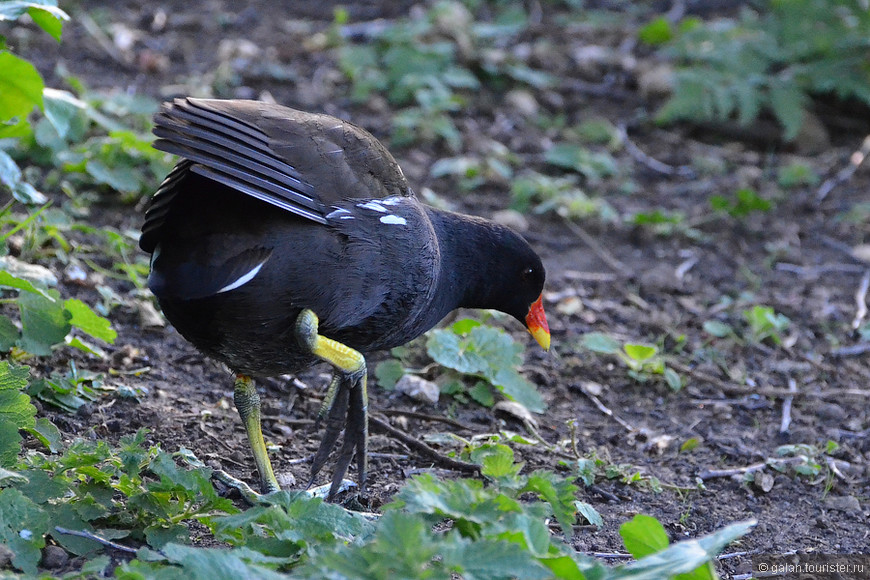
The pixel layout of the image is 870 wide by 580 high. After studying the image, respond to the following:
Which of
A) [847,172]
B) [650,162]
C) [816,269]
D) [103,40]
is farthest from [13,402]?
[847,172]

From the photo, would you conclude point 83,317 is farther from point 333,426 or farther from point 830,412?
point 830,412

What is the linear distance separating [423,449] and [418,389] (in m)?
0.58

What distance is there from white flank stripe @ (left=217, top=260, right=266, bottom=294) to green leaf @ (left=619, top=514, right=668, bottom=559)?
1.48m

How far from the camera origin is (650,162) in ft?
25.7

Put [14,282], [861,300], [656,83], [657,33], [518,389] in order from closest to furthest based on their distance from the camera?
[14,282]
[518,389]
[861,300]
[656,83]
[657,33]

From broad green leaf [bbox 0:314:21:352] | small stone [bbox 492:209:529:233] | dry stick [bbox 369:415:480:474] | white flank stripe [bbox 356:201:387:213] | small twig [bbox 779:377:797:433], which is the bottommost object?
small twig [bbox 779:377:797:433]

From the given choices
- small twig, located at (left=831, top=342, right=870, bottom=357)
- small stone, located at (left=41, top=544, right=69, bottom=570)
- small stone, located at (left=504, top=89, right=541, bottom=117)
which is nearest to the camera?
small stone, located at (left=41, top=544, right=69, bottom=570)

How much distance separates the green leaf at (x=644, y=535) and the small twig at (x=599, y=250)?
144 inches

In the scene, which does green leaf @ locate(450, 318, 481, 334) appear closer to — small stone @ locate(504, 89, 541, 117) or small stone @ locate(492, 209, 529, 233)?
small stone @ locate(492, 209, 529, 233)

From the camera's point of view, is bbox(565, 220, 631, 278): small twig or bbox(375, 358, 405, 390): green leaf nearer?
bbox(375, 358, 405, 390): green leaf

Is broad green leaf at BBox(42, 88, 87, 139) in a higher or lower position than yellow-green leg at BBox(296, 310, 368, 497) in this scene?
higher

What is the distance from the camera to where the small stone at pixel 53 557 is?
2.88 m

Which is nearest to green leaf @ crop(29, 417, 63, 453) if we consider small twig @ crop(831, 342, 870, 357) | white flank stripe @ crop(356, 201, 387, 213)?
white flank stripe @ crop(356, 201, 387, 213)

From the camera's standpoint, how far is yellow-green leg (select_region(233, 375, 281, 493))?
3.70 m
